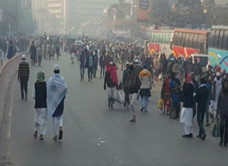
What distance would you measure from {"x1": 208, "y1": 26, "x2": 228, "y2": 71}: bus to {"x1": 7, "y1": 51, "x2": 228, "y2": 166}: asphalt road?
1259 cm

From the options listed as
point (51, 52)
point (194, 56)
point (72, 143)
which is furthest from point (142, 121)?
point (51, 52)

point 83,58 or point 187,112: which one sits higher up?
point 187,112

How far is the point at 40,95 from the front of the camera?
482 inches

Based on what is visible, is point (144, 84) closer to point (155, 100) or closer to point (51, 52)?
point (155, 100)

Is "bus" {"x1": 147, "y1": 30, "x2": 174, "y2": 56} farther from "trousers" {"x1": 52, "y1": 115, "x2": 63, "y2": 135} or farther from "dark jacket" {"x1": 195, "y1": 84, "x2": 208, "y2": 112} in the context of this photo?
"trousers" {"x1": 52, "y1": 115, "x2": 63, "y2": 135}

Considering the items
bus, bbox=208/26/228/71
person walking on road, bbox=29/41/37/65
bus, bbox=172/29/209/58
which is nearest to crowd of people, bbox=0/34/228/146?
bus, bbox=208/26/228/71

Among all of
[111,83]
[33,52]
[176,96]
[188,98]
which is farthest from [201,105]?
[33,52]

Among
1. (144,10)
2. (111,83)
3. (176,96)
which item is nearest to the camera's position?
(176,96)

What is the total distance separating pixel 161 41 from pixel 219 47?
66.0 feet

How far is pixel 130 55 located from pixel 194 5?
40.5m

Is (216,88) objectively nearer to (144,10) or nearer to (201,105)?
(201,105)

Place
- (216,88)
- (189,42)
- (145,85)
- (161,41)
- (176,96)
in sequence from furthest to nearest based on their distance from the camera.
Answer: (161,41), (189,42), (145,85), (176,96), (216,88)

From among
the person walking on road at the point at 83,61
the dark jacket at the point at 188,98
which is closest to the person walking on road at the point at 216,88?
the dark jacket at the point at 188,98

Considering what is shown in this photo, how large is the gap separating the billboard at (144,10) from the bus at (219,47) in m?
57.9
